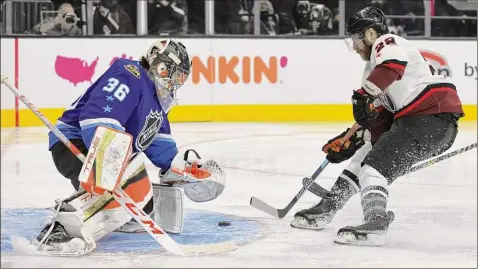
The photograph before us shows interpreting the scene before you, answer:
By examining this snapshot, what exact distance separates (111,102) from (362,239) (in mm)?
828

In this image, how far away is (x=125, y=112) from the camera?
9.16 ft

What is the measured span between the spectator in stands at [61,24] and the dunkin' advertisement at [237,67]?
4.0 inches

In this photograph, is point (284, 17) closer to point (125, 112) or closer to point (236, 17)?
point (236, 17)

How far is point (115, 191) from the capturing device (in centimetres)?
274

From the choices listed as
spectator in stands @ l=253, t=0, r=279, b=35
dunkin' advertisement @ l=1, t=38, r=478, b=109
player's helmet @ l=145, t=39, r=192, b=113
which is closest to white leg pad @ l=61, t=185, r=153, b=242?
player's helmet @ l=145, t=39, r=192, b=113

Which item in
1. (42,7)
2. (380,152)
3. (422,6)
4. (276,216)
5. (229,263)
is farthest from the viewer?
(422,6)

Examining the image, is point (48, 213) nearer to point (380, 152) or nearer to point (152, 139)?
point (152, 139)

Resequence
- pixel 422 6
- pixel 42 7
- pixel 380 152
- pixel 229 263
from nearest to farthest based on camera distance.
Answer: pixel 229 263 → pixel 380 152 → pixel 42 7 → pixel 422 6

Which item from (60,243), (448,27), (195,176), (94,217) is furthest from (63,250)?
(448,27)

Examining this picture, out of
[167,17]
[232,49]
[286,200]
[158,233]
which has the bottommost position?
[286,200]

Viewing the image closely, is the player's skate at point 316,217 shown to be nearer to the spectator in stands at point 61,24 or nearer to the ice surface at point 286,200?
the ice surface at point 286,200

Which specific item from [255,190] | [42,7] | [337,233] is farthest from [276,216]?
[42,7]

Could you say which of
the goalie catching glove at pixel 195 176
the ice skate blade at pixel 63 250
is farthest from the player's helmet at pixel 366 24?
the ice skate blade at pixel 63 250

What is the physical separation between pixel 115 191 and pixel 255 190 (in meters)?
1.53
